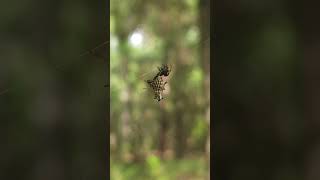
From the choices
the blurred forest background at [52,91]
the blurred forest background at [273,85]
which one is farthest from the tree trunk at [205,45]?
the blurred forest background at [52,91]

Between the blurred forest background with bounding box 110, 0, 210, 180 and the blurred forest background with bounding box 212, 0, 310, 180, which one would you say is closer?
the blurred forest background with bounding box 110, 0, 210, 180

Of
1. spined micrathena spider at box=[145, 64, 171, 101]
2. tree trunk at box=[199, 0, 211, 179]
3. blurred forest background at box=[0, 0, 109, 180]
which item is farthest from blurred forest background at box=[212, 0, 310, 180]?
blurred forest background at box=[0, 0, 109, 180]

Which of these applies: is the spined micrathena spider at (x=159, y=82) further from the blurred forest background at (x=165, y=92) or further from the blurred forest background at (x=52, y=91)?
the blurred forest background at (x=52, y=91)

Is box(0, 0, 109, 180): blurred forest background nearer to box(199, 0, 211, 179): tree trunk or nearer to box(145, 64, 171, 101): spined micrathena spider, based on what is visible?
box(145, 64, 171, 101): spined micrathena spider

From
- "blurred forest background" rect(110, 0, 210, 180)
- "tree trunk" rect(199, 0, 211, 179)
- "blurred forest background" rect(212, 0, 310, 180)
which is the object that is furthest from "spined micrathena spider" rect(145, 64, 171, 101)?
"blurred forest background" rect(212, 0, 310, 180)

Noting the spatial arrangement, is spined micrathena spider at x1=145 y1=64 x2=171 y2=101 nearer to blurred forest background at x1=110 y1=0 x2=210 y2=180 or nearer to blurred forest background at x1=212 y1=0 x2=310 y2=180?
blurred forest background at x1=110 y1=0 x2=210 y2=180
